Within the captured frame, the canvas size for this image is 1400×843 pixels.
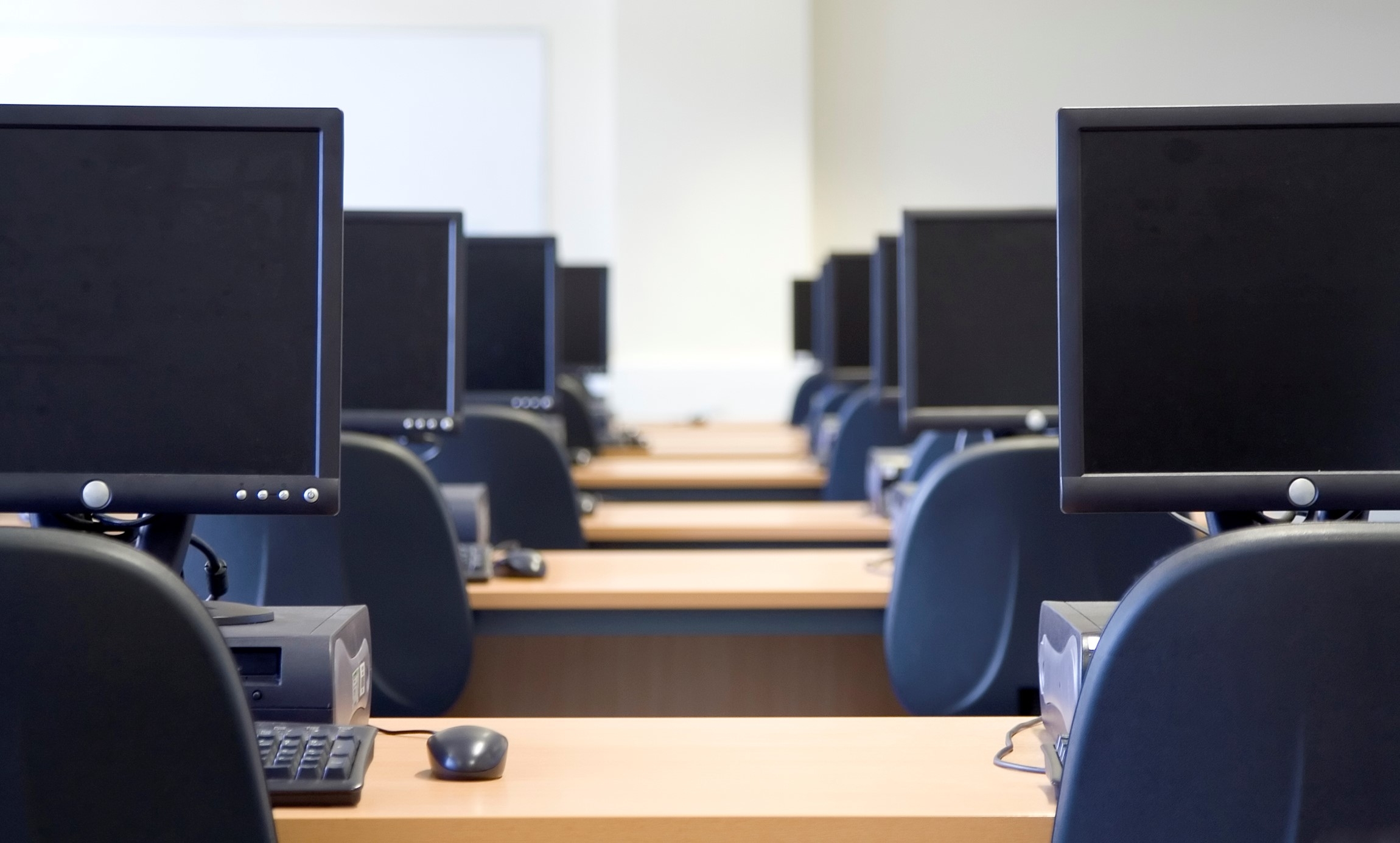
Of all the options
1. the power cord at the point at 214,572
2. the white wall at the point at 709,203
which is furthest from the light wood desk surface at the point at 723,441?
the power cord at the point at 214,572

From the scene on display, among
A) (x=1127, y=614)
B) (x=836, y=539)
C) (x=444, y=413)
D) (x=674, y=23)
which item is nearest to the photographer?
(x=1127, y=614)

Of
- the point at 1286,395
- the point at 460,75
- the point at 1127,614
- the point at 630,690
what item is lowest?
the point at 630,690

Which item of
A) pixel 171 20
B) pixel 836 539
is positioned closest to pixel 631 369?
pixel 171 20

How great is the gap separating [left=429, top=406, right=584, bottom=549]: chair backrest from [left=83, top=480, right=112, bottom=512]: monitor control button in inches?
48.6

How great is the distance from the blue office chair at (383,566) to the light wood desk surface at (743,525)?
99 cm

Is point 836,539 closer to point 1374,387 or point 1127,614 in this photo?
point 1374,387

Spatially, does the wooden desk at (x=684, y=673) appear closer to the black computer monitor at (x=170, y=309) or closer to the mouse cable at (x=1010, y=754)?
the mouse cable at (x=1010, y=754)

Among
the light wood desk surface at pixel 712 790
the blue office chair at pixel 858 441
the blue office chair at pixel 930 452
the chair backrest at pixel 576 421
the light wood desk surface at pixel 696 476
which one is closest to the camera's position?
the light wood desk surface at pixel 712 790

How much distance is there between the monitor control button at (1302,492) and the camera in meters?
1.11

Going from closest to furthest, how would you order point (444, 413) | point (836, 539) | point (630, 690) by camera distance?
1. point (444, 413)
2. point (630, 690)
3. point (836, 539)

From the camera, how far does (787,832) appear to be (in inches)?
39.9

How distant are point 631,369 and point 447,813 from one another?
5737mm

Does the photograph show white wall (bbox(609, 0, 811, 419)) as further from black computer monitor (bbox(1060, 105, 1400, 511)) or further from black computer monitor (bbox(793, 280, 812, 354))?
black computer monitor (bbox(1060, 105, 1400, 511))

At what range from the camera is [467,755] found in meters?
1.10
